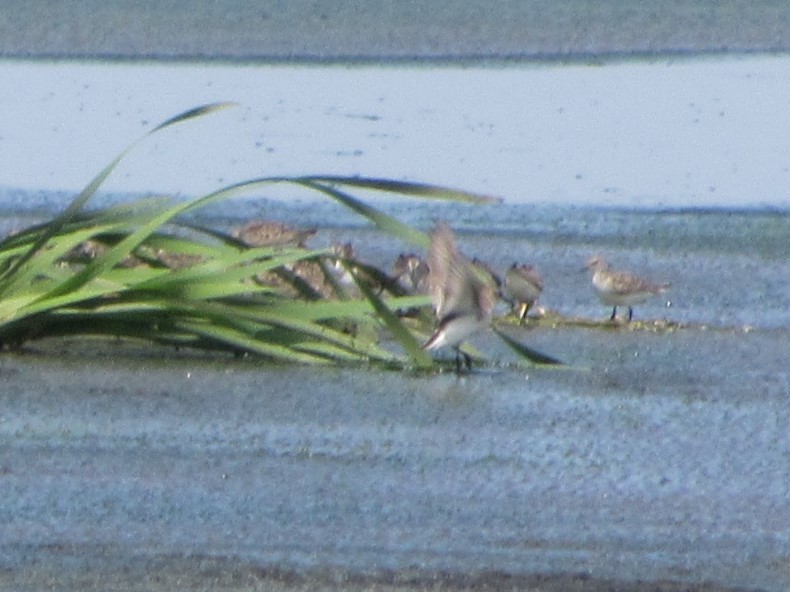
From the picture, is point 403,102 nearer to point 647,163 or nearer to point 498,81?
point 498,81

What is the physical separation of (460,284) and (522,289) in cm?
131

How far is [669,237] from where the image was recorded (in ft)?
31.8

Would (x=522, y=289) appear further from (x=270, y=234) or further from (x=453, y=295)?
(x=453, y=295)

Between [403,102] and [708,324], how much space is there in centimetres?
512

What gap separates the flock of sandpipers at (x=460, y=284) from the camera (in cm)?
632

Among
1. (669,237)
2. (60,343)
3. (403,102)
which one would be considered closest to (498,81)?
(403,102)

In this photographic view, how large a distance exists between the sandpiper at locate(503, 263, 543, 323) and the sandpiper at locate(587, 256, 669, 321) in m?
0.25

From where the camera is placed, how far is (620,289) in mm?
7605

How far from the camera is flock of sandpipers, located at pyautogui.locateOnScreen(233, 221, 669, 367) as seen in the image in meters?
6.32

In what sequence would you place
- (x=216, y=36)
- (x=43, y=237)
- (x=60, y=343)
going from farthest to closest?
(x=216, y=36) → (x=60, y=343) → (x=43, y=237)

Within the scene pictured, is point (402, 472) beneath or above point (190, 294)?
beneath

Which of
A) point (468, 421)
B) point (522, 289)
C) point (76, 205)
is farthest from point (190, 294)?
point (522, 289)

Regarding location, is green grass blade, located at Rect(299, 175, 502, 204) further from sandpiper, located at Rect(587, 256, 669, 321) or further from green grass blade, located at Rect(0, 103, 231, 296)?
sandpiper, located at Rect(587, 256, 669, 321)

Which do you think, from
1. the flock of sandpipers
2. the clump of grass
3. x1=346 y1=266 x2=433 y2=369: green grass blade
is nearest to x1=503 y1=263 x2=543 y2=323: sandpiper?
the flock of sandpipers
